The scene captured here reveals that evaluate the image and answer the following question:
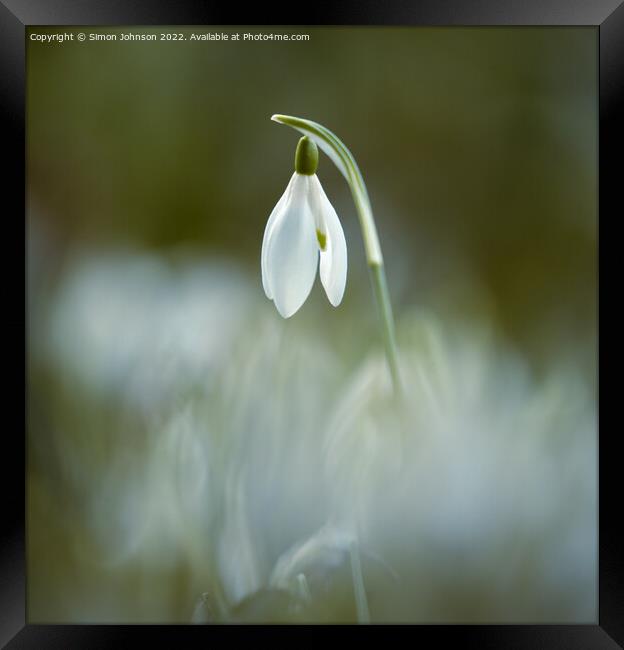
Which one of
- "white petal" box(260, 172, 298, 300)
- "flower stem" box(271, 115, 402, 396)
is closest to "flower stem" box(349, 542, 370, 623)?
"flower stem" box(271, 115, 402, 396)

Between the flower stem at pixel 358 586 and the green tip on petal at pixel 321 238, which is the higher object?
the green tip on petal at pixel 321 238

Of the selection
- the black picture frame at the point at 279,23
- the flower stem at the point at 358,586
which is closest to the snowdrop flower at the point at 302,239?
the black picture frame at the point at 279,23

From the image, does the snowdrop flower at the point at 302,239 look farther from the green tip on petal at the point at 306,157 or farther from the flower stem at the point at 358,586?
the flower stem at the point at 358,586

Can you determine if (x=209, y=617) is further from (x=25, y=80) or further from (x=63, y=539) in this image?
(x=25, y=80)

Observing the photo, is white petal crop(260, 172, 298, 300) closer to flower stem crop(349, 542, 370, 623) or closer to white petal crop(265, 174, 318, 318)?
white petal crop(265, 174, 318, 318)

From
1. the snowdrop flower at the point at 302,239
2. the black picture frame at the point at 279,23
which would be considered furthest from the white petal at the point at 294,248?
the black picture frame at the point at 279,23

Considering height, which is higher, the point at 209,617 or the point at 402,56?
the point at 402,56

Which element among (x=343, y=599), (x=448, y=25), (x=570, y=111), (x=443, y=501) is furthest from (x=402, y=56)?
(x=343, y=599)
